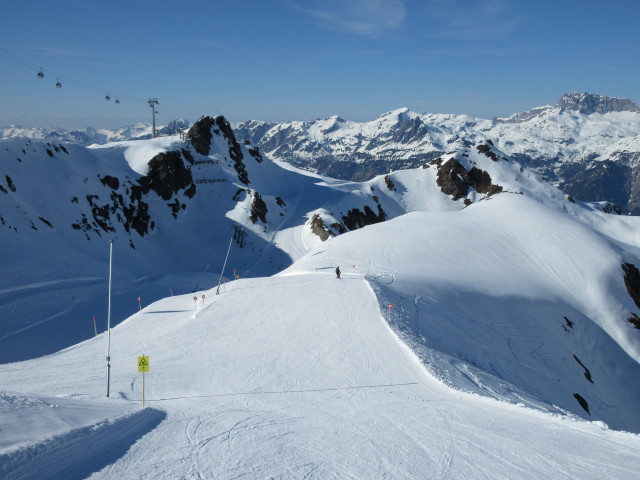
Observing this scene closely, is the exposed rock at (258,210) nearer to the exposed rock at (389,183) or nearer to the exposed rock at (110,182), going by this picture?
the exposed rock at (110,182)

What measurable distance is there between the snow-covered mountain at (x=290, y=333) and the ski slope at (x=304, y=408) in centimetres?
10

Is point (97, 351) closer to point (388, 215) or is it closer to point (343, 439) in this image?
point (343, 439)

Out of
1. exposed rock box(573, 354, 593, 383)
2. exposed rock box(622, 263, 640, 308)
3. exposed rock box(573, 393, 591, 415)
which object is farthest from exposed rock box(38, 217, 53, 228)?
exposed rock box(622, 263, 640, 308)

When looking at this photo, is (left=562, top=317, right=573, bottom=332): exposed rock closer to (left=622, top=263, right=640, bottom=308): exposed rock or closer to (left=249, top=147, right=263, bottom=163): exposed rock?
(left=622, top=263, right=640, bottom=308): exposed rock

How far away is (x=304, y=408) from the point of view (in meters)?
15.6

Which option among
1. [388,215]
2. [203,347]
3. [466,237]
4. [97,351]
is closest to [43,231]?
[97,351]

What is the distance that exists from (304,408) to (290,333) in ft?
30.6

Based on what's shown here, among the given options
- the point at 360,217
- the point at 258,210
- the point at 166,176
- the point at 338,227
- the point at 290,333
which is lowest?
the point at 290,333

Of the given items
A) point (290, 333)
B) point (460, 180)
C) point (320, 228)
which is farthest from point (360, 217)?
point (290, 333)

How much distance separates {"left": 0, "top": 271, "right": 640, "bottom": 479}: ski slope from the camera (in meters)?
10.9

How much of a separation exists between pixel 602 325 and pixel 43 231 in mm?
69166

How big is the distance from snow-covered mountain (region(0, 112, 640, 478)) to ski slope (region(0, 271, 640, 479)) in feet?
→ 0.32

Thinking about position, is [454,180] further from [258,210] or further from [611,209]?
[611,209]

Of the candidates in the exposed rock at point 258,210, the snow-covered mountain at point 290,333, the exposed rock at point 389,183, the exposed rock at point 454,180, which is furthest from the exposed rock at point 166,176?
the exposed rock at point 454,180
